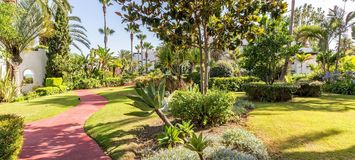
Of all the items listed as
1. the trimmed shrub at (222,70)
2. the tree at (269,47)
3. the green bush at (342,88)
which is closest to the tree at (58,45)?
the trimmed shrub at (222,70)

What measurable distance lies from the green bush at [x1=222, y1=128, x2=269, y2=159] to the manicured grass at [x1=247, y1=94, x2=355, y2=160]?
346 mm

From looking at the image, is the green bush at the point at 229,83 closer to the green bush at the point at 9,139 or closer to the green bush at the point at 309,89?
the green bush at the point at 309,89

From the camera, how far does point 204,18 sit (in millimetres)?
8008

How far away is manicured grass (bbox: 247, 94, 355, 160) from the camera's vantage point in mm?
5938

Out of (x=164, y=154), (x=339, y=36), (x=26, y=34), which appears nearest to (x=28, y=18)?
(x=26, y=34)

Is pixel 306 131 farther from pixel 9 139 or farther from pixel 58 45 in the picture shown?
pixel 58 45

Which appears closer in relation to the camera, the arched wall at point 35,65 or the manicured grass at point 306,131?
the manicured grass at point 306,131

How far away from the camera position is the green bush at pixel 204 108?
7.91m

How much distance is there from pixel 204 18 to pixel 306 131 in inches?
174

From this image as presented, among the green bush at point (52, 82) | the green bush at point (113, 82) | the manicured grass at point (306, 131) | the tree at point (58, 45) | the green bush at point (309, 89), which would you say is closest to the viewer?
the manicured grass at point (306, 131)

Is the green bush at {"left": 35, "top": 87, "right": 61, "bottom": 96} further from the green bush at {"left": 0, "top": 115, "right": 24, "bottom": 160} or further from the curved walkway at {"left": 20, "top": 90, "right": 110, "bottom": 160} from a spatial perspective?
the green bush at {"left": 0, "top": 115, "right": 24, "bottom": 160}

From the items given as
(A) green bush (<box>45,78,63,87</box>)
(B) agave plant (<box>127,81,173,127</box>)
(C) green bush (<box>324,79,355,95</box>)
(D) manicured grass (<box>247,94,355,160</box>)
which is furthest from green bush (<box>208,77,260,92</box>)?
(A) green bush (<box>45,78,63,87</box>)

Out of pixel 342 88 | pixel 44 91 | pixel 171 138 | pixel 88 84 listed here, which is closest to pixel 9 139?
pixel 171 138

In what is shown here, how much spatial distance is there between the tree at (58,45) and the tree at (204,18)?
2186 cm
